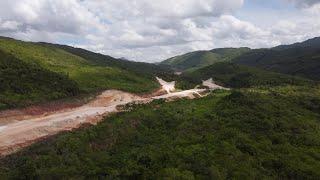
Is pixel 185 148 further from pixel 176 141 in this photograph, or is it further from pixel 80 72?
Result: pixel 80 72

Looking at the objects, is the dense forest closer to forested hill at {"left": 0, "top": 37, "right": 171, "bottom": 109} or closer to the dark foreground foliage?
the dark foreground foliage

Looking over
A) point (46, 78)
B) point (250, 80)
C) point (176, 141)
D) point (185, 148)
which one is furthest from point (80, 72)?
point (185, 148)

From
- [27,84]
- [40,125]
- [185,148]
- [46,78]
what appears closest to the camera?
[185,148]

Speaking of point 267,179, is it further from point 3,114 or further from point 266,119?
point 3,114

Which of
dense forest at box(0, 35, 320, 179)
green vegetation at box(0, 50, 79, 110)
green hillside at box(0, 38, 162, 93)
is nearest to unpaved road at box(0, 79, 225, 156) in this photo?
dense forest at box(0, 35, 320, 179)

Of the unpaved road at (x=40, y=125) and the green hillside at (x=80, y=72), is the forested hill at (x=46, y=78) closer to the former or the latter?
the green hillside at (x=80, y=72)
